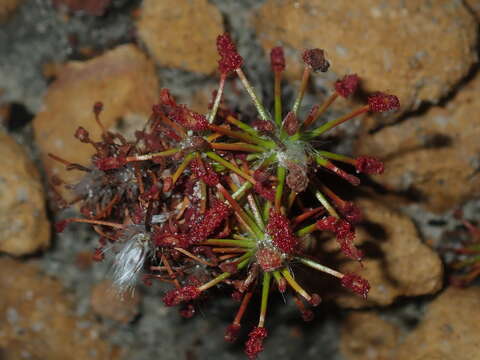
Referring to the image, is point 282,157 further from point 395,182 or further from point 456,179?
point 456,179

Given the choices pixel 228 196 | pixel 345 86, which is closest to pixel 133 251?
pixel 228 196

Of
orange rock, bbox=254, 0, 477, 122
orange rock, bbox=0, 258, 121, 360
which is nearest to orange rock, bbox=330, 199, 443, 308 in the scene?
orange rock, bbox=254, 0, 477, 122

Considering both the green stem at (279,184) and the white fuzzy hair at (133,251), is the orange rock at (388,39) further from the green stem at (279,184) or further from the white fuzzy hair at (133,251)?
the white fuzzy hair at (133,251)

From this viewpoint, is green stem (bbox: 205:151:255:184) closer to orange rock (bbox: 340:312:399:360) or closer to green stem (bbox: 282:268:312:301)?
green stem (bbox: 282:268:312:301)

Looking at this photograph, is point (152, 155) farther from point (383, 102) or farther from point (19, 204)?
point (19, 204)

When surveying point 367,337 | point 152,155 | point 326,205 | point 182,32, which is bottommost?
point 367,337

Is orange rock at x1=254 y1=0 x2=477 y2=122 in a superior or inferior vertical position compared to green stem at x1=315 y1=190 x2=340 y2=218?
superior

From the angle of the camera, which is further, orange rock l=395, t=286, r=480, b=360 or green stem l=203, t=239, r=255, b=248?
orange rock l=395, t=286, r=480, b=360
